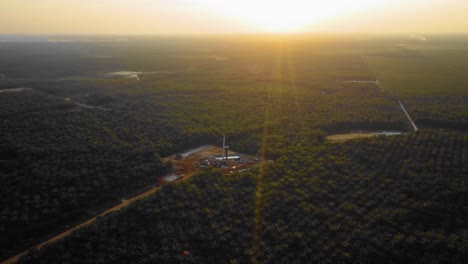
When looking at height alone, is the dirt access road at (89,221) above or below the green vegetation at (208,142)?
below

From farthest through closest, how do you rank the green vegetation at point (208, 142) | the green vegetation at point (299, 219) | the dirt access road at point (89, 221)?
the green vegetation at point (208, 142) < the dirt access road at point (89, 221) < the green vegetation at point (299, 219)

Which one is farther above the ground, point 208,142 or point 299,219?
point 208,142

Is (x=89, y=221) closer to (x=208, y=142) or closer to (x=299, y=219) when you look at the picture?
(x=299, y=219)

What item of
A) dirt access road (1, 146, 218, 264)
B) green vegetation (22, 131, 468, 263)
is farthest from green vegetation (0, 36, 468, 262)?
dirt access road (1, 146, 218, 264)

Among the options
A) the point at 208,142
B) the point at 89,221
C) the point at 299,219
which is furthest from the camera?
the point at 208,142

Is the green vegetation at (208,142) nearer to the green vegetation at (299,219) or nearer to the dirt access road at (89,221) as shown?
the green vegetation at (299,219)

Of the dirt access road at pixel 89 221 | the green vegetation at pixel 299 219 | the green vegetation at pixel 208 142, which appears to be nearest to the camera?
the green vegetation at pixel 299 219

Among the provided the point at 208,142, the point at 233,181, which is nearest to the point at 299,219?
the point at 233,181

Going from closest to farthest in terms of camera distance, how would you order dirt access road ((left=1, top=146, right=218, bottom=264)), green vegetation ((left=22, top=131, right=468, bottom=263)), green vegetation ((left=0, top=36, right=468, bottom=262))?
green vegetation ((left=22, top=131, right=468, bottom=263)), dirt access road ((left=1, top=146, right=218, bottom=264)), green vegetation ((left=0, top=36, right=468, bottom=262))

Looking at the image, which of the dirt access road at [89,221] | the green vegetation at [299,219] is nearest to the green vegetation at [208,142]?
the green vegetation at [299,219]

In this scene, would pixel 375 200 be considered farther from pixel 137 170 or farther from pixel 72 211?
pixel 72 211

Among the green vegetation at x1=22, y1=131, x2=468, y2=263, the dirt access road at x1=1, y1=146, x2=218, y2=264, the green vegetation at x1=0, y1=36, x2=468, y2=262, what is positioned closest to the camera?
the green vegetation at x1=22, y1=131, x2=468, y2=263

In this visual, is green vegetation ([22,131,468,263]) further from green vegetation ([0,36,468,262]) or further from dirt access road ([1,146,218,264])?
dirt access road ([1,146,218,264])
